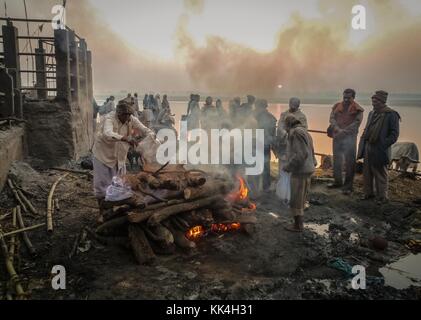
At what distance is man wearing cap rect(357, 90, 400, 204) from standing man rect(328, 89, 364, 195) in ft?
1.72

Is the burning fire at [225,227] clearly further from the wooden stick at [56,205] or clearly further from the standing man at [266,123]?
the standing man at [266,123]

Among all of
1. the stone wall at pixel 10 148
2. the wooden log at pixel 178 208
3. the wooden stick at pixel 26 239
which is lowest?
the wooden stick at pixel 26 239

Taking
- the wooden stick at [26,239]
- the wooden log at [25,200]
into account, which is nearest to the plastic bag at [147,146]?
the wooden stick at [26,239]

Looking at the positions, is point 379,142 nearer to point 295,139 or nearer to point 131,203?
point 295,139

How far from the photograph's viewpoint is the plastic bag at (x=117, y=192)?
6328 millimetres

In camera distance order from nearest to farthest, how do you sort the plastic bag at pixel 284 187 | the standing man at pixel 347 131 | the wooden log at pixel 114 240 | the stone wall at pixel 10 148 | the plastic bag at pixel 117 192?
1. the wooden log at pixel 114 240
2. the plastic bag at pixel 117 192
3. the stone wall at pixel 10 148
4. the plastic bag at pixel 284 187
5. the standing man at pixel 347 131

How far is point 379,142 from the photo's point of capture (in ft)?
29.0

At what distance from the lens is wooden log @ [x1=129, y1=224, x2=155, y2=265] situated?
564 centimetres

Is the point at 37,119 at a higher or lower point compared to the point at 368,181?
higher

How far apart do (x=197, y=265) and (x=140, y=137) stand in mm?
2853

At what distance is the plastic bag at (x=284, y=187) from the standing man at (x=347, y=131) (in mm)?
1862

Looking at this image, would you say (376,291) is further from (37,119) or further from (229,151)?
(37,119)
